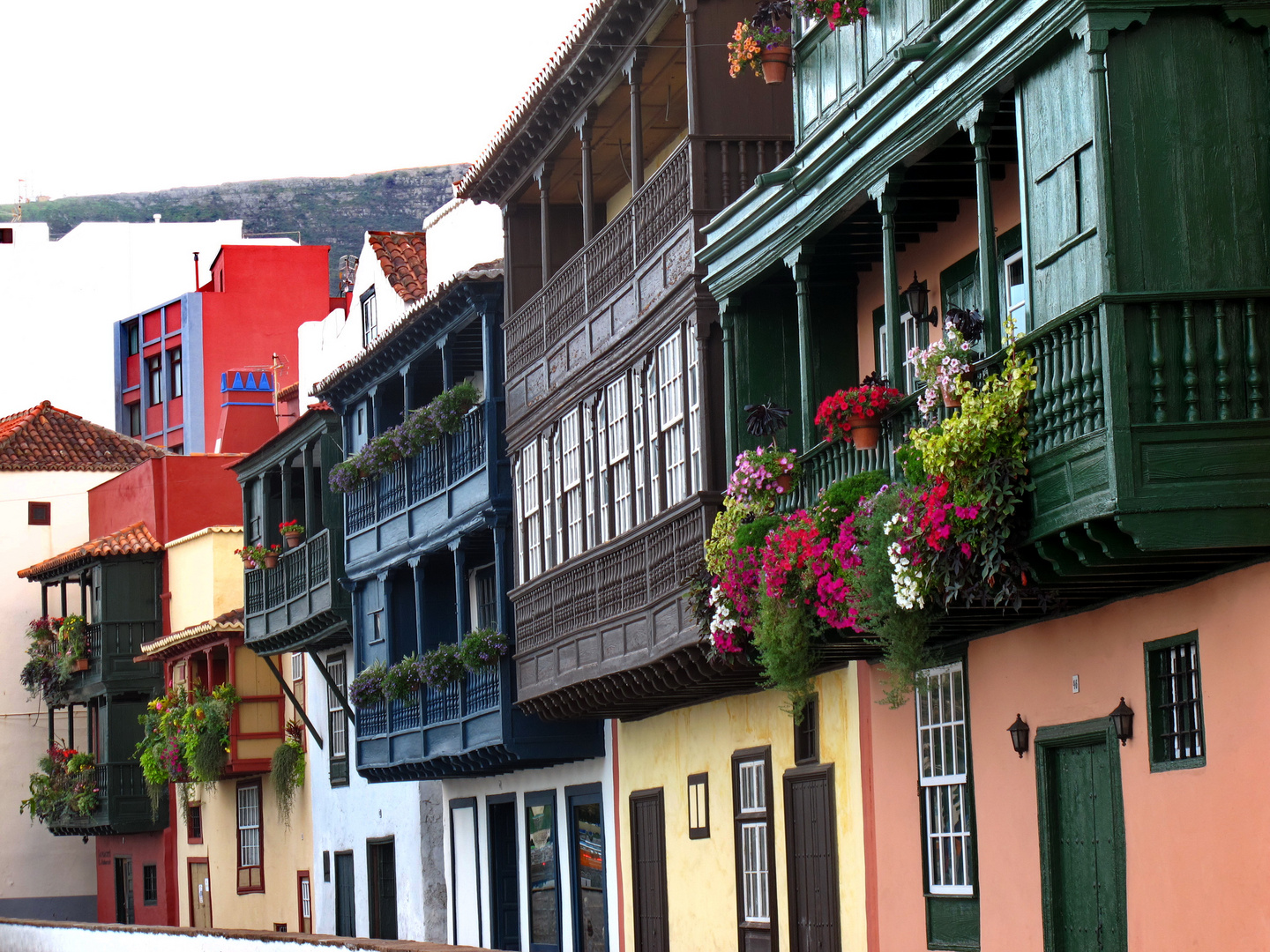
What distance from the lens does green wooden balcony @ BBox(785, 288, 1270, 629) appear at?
10.9 metres

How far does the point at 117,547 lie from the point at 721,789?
88.1ft

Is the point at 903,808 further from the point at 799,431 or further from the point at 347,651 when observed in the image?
the point at 347,651

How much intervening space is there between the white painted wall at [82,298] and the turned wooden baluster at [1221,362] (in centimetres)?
6203

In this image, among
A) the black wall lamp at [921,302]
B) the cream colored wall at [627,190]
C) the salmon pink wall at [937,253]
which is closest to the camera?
the salmon pink wall at [937,253]

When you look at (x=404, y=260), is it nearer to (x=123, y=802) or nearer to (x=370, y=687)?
(x=370, y=687)

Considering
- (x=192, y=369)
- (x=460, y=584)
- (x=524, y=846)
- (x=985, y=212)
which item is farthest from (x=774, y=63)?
(x=192, y=369)

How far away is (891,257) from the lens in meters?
14.5

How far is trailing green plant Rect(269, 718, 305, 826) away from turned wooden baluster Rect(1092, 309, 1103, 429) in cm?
2681

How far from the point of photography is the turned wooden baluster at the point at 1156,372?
10969 millimetres

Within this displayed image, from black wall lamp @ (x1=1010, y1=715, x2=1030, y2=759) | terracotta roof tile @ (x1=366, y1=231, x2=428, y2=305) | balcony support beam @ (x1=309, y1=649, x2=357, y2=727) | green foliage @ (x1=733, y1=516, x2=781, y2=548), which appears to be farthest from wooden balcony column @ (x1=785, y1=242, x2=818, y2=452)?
balcony support beam @ (x1=309, y1=649, x2=357, y2=727)

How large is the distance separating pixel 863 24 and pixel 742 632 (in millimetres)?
5050

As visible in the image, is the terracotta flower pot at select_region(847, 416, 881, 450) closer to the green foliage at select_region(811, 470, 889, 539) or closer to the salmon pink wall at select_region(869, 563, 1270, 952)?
the green foliage at select_region(811, 470, 889, 539)

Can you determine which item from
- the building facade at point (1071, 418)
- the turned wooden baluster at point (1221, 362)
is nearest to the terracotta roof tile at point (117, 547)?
the building facade at point (1071, 418)

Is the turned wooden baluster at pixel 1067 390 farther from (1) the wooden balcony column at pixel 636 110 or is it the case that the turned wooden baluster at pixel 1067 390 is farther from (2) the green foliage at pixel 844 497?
(1) the wooden balcony column at pixel 636 110
